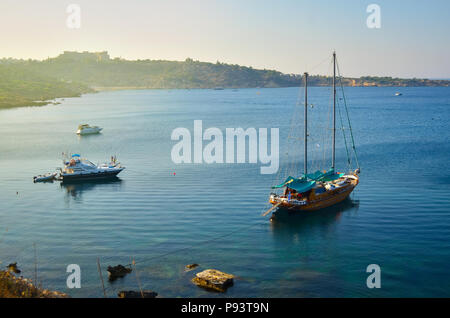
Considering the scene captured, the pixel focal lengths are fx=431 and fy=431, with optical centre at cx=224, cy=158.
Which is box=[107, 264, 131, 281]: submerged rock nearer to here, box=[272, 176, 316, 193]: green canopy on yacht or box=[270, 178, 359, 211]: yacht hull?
box=[270, 178, 359, 211]: yacht hull

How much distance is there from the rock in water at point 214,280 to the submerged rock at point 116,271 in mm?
5704

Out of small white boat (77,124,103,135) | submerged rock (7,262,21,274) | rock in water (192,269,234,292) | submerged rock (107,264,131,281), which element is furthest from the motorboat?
small white boat (77,124,103,135)

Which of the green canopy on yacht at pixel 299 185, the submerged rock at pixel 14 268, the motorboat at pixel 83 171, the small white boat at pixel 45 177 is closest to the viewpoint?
the submerged rock at pixel 14 268

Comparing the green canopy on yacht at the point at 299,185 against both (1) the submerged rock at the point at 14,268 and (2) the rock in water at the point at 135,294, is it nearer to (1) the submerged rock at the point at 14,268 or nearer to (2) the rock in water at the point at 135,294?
(2) the rock in water at the point at 135,294

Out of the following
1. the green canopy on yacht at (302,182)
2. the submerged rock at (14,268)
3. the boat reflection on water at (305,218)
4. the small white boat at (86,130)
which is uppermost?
the small white boat at (86,130)

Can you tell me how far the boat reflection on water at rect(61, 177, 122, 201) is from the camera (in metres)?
59.6

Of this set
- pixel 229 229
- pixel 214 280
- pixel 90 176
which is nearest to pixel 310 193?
pixel 229 229

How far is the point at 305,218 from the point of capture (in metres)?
47.2

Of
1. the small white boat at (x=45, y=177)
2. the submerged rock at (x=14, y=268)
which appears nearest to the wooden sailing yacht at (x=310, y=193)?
the submerged rock at (x=14, y=268)

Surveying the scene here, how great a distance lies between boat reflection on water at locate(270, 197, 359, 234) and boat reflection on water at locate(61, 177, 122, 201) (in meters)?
25.9

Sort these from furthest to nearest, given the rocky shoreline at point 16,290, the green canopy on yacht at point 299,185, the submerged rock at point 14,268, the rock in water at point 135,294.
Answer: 1. the green canopy on yacht at point 299,185
2. the submerged rock at point 14,268
3. the rock in water at point 135,294
4. the rocky shoreline at point 16,290

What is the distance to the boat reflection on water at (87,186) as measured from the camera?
59.6m
